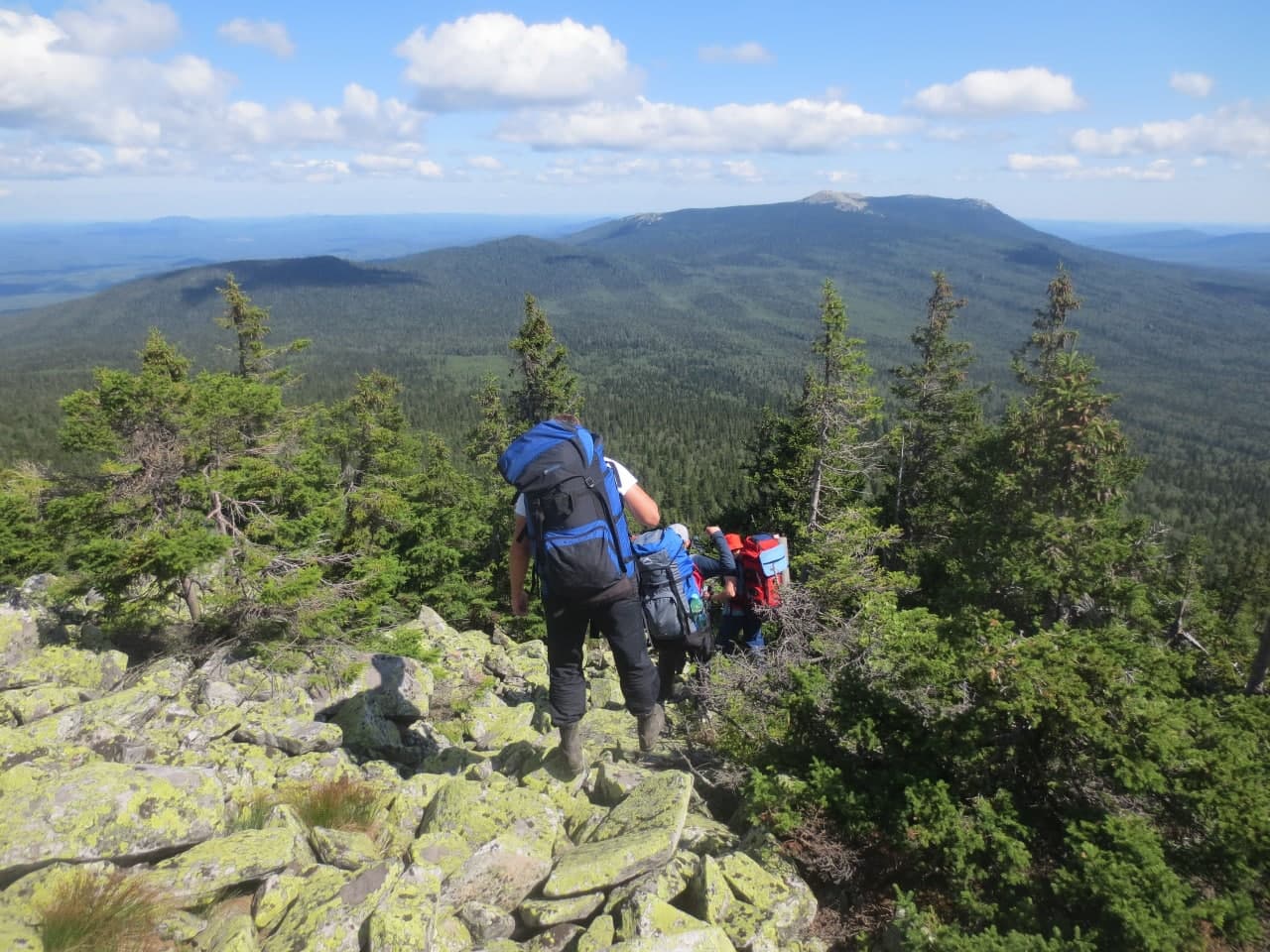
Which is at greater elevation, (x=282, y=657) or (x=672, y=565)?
(x=672, y=565)

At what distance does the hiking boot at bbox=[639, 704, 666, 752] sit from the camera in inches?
235

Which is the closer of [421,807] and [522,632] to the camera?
[421,807]

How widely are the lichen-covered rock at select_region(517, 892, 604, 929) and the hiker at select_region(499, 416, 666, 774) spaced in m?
1.54

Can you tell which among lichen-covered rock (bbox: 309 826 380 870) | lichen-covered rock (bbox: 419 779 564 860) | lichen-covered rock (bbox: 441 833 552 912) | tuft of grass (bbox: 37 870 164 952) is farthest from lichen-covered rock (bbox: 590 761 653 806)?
tuft of grass (bbox: 37 870 164 952)

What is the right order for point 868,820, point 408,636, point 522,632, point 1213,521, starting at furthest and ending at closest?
point 1213,521
point 522,632
point 408,636
point 868,820

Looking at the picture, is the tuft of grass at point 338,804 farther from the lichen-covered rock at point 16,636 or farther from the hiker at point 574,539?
the lichen-covered rock at point 16,636

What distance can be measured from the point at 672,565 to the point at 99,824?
14.4 ft

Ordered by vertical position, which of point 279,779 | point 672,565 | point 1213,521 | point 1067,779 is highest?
point 672,565

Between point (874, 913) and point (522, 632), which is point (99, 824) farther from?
point (522, 632)

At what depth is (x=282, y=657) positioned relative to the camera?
32.8ft

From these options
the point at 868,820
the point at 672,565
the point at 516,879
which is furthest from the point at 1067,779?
the point at 516,879

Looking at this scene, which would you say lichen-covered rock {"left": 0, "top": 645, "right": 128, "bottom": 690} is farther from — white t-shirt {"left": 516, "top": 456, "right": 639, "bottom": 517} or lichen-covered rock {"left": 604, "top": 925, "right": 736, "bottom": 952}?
lichen-covered rock {"left": 604, "top": 925, "right": 736, "bottom": 952}

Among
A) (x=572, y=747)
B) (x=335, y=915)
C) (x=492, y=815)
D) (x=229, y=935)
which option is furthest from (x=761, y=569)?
(x=229, y=935)

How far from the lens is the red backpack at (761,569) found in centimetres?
783
